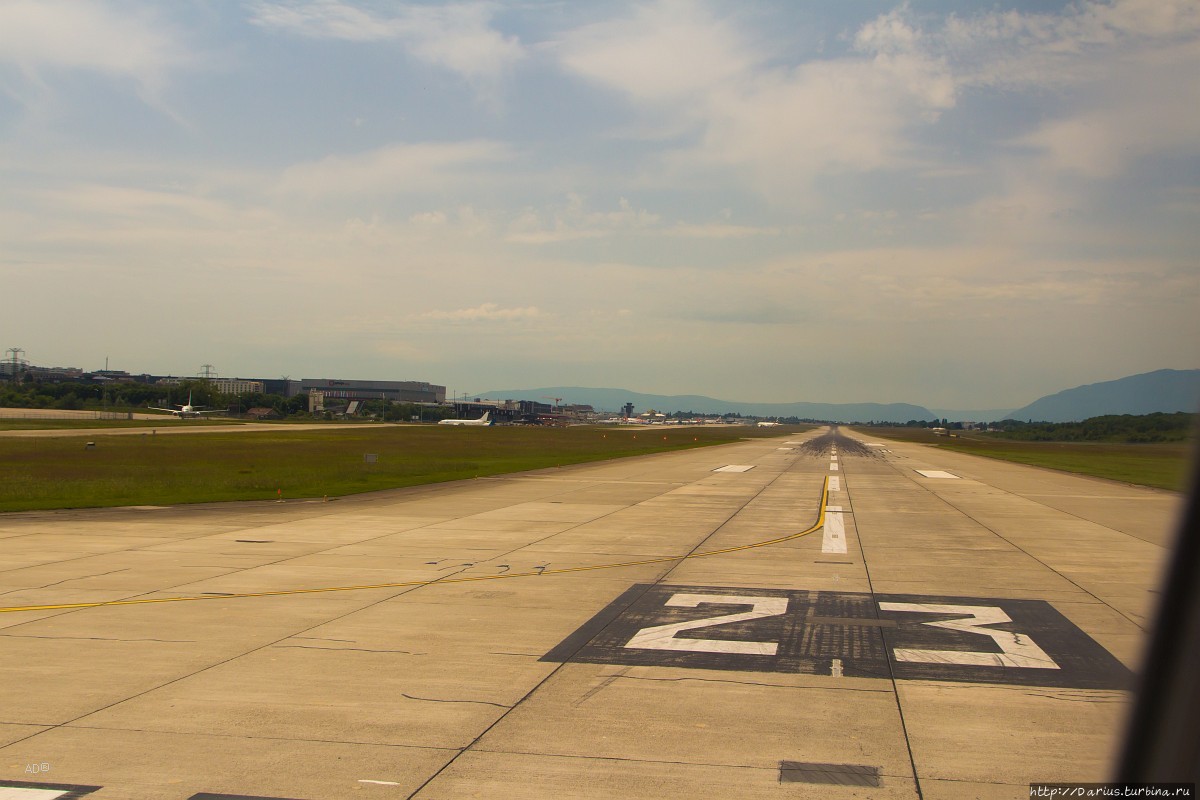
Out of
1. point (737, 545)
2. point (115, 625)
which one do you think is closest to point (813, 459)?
point (737, 545)

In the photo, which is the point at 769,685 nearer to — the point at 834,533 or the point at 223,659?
the point at 223,659

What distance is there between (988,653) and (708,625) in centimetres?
375

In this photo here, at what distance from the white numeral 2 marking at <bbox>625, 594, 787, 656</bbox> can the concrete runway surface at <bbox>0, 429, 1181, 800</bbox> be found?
0.06m

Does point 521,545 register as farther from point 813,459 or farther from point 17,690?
point 813,459

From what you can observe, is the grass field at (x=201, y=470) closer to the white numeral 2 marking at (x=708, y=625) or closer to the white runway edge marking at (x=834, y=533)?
the white runway edge marking at (x=834, y=533)

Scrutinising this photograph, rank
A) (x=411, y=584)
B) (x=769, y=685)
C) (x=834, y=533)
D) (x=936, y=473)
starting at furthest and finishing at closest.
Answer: (x=936, y=473) → (x=834, y=533) → (x=411, y=584) → (x=769, y=685)

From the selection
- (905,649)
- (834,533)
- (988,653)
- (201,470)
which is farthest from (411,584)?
(201,470)

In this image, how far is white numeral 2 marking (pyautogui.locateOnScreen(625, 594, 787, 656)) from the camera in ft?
39.9

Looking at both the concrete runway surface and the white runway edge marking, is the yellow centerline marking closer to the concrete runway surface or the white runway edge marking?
the concrete runway surface

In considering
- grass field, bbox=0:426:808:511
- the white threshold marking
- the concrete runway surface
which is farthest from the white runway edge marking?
the white threshold marking

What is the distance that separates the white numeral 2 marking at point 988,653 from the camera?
11.5 m

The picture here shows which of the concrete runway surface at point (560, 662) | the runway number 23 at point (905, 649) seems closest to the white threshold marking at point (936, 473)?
the concrete runway surface at point (560, 662)

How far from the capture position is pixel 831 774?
7.79 metres

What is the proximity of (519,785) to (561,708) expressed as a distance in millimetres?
2040
